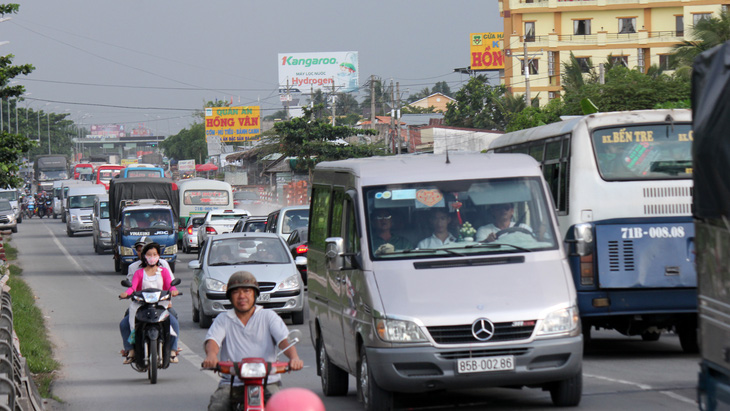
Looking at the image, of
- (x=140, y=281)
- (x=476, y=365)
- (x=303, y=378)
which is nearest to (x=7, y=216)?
(x=140, y=281)

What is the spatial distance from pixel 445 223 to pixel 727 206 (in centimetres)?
351

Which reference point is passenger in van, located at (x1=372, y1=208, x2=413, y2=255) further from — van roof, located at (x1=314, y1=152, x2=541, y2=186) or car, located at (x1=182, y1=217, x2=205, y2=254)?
car, located at (x1=182, y1=217, x2=205, y2=254)

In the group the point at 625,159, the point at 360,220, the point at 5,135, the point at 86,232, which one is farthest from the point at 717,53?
the point at 86,232

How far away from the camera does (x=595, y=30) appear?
76.6 m

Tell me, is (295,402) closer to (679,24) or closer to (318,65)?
(679,24)

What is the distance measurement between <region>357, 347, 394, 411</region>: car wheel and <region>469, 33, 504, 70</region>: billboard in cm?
8838

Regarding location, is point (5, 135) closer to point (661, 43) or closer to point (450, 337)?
point (450, 337)

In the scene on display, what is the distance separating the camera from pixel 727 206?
20.7 ft

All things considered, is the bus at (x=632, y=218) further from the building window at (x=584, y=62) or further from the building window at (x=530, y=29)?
the building window at (x=530, y=29)

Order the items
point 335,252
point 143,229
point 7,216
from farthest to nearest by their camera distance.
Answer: point 7,216 → point 143,229 → point 335,252

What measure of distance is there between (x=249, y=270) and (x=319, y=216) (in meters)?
6.53

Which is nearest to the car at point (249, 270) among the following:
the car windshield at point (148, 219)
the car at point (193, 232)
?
the car windshield at point (148, 219)

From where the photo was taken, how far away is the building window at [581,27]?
76688 mm

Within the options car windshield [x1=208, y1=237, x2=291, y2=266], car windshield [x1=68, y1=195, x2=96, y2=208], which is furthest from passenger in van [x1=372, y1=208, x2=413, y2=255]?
car windshield [x1=68, y1=195, x2=96, y2=208]
